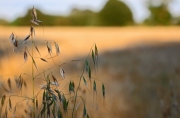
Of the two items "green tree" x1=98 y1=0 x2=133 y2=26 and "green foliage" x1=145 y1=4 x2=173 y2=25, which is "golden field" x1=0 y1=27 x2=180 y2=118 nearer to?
"green tree" x1=98 y1=0 x2=133 y2=26

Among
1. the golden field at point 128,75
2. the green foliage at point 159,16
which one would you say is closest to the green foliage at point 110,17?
the green foliage at point 159,16

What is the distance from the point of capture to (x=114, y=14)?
14672 millimetres

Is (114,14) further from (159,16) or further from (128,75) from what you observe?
(128,75)

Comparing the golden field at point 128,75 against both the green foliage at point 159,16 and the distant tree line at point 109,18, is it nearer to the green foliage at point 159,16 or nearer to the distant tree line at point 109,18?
the distant tree line at point 109,18

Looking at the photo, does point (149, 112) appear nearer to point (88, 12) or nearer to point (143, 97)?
point (143, 97)

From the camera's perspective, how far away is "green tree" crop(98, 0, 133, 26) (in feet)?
48.1

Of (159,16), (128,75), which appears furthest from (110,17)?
(128,75)

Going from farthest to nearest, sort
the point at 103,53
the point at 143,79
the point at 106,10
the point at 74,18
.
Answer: the point at 74,18, the point at 106,10, the point at 103,53, the point at 143,79

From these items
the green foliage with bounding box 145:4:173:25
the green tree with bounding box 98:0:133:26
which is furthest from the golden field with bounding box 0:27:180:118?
the green foliage with bounding box 145:4:173:25

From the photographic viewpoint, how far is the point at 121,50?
4.62 metres

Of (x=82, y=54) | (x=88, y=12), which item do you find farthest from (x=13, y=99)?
(x=88, y=12)

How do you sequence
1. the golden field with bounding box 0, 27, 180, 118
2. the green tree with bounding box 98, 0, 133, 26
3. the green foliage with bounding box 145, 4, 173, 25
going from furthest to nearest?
1. the green foliage with bounding box 145, 4, 173, 25
2. the green tree with bounding box 98, 0, 133, 26
3. the golden field with bounding box 0, 27, 180, 118

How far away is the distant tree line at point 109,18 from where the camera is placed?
579 inches

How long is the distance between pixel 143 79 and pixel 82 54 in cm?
A: 137
